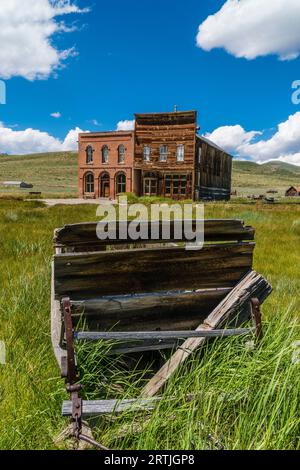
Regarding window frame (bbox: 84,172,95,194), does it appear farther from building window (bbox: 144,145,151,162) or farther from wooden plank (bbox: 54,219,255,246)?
wooden plank (bbox: 54,219,255,246)

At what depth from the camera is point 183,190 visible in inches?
1321

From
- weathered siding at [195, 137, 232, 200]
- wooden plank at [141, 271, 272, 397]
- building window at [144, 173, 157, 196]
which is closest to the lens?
wooden plank at [141, 271, 272, 397]

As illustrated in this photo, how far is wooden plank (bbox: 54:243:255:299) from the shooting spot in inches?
91.5

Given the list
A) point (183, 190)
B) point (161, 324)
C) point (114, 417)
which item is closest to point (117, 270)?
point (161, 324)

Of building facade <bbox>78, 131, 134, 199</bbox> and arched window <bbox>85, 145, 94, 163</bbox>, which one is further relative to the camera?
arched window <bbox>85, 145, 94, 163</bbox>

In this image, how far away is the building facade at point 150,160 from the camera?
106 ft

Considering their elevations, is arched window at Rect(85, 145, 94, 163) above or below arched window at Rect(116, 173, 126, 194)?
above

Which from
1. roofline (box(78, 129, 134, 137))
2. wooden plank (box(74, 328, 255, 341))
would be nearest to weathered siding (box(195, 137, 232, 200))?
roofline (box(78, 129, 134, 137))

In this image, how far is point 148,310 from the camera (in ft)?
8.25

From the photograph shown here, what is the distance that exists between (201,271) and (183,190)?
103ft

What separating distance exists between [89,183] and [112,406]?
1467 inches

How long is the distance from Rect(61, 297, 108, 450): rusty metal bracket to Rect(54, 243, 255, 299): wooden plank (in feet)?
0.88

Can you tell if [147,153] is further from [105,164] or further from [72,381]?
[72,381]
